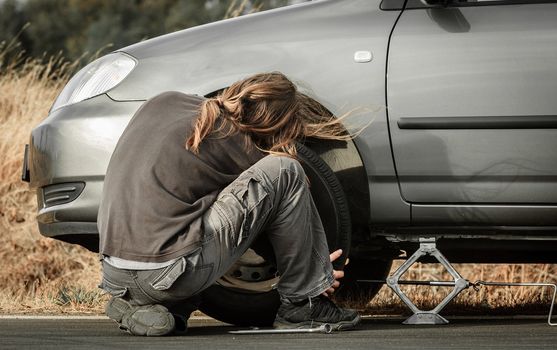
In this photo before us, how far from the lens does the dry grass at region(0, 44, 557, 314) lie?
562cm

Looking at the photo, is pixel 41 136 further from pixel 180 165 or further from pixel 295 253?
pixel 295 253

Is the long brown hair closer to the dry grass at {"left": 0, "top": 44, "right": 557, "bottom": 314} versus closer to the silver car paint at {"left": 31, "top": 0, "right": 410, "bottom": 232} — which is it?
the silver car paint at {"left": 31, "top": 0, "right": 410, "bottom": 232}

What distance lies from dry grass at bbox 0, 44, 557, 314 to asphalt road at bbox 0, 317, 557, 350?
862mm

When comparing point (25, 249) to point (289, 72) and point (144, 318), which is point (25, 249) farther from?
point (144, 318)

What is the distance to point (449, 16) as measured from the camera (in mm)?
4516

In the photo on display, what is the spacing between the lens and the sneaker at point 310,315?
13.5ft

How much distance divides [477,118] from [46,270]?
3.72 metres

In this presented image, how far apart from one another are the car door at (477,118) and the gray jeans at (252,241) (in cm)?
57

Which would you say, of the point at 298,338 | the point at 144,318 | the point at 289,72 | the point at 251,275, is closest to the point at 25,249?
the point at 251,275

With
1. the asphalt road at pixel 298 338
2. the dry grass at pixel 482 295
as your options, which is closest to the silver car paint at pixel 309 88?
the asphalt road at pixel 298 338

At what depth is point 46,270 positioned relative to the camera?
7254mm

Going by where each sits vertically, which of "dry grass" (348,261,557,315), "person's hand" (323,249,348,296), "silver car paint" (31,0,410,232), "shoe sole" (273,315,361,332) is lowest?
"dry grass" (348,261,557,315)

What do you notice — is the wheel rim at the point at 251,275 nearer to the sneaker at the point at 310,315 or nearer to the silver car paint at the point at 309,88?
the sneaker at the point at 310,315

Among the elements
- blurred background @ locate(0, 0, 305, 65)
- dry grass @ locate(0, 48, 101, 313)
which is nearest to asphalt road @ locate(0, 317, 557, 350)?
dry grass @ locate(0, 48, 101, 313)
